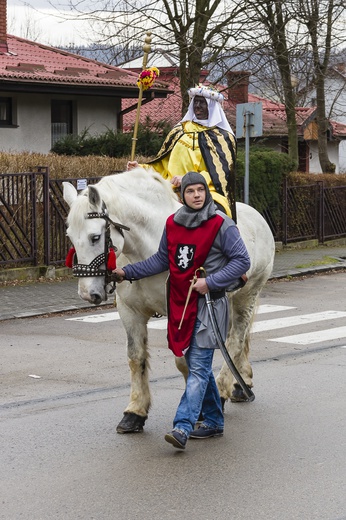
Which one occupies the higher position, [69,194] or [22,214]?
[69,194]

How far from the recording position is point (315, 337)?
38.4 ft

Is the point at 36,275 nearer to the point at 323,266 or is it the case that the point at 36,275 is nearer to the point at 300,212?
the point at 323,266

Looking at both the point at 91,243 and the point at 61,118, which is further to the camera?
the point at 61,118

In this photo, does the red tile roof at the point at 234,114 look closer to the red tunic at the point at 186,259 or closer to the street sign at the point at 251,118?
the street sign at the point at 251,118

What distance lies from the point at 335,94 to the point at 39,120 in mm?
37763

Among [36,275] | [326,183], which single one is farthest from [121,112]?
[36,275]

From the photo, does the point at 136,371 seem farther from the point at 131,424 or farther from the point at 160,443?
the point at 160,443

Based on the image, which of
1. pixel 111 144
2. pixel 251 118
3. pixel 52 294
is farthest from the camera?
pixel 111 144

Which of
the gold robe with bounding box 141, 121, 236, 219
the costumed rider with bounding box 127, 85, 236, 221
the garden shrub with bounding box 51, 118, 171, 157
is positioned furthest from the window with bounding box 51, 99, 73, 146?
the gold robe with bounding box 141, 121, 236, 219

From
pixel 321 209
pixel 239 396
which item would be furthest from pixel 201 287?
pixel 321 209

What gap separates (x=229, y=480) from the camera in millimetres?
6035

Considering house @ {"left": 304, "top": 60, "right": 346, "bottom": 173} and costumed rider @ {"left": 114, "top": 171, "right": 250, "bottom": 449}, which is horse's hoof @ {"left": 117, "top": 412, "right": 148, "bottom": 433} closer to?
costumed rider @ {"left": 114, "top": 171, "right": 250, "bottom": 449}

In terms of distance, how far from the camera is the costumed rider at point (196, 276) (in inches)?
261

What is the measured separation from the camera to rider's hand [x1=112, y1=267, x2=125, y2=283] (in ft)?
21.8
